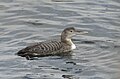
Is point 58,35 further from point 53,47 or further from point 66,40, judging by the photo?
point 53,47

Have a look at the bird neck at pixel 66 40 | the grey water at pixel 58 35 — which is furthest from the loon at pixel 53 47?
the grey water at pixel 58 35

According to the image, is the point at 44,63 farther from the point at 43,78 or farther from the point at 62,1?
the point at 62,1

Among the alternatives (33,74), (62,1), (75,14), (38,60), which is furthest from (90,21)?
(33,74)

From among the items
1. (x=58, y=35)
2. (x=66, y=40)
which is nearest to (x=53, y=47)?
(x=66, y=40)

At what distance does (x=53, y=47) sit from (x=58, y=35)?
4.72 feet

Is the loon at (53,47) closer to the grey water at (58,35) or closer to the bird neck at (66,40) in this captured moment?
the bird neck at (66,40)

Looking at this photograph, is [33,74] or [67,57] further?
[67,57]

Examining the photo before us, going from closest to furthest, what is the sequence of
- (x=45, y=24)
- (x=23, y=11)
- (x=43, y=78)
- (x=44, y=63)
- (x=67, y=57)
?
(x=43, y=78)
(x=44, y=63)
(x=67, y=57)
(x=45, y=24)
(x=23, y=11)

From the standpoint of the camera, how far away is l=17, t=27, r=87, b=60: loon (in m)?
13.8

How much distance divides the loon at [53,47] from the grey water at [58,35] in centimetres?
24

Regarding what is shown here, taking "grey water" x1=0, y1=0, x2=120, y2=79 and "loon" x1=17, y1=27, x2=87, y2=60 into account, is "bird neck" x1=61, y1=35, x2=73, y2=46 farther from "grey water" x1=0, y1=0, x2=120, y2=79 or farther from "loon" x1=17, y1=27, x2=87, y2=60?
"grey water" x1=0, y1=0, x2=120, y2=79

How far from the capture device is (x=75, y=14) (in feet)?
57.7

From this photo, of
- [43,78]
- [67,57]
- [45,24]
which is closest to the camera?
[43,78]

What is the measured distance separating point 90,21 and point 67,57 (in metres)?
3.09
